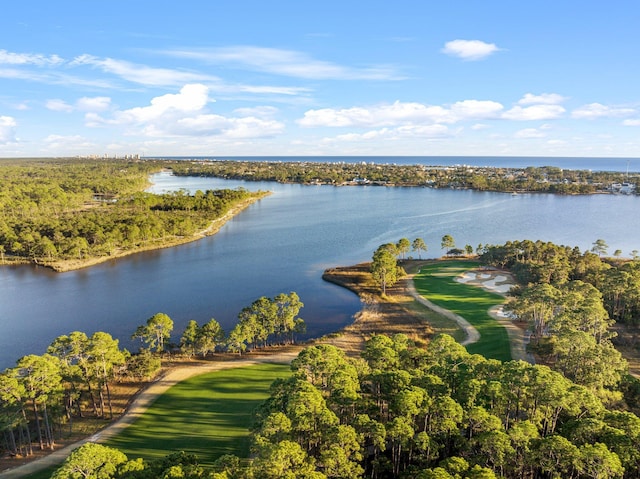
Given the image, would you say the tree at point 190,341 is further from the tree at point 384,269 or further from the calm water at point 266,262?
the tree at point 384,269

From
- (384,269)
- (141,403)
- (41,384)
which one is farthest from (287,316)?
(41,384)

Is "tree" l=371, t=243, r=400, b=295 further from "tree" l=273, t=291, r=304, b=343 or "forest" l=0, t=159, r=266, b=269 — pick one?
"forest" l=0, t=159, r=266, b=269

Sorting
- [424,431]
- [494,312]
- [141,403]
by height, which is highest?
[424,431]

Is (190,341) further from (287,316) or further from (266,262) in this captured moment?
(266,262)

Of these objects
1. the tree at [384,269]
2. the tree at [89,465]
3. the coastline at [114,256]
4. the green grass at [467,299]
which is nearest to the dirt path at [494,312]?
the green grass at [467,299]

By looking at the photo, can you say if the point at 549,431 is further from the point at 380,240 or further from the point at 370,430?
the point at 380,240

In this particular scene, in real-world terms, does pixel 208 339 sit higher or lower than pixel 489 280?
lower

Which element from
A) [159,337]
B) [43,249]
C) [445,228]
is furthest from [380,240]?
[43,249]
